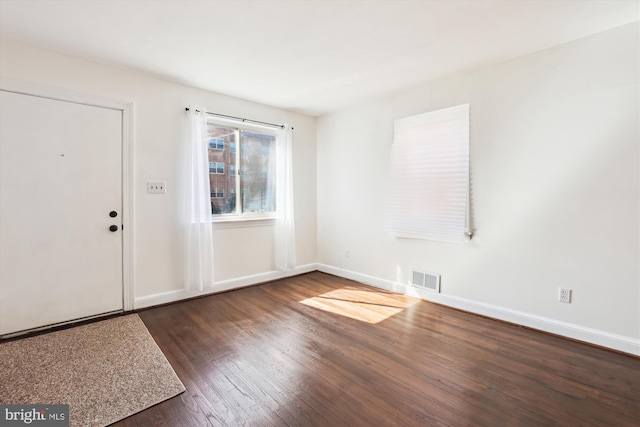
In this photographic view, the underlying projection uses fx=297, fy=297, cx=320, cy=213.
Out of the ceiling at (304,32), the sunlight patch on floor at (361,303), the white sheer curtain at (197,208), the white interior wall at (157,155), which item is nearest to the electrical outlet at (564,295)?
the sunlight patch on floor at (361,303)

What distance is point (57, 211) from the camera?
2758mm

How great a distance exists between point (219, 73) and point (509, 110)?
2924 millimetres

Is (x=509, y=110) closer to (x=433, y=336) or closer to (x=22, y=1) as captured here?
(x=433, y=336)

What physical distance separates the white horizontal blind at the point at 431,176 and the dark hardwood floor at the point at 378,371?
37.6 inches

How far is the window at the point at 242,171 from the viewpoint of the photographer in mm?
3809

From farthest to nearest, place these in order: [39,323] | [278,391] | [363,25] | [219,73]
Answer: [219,73]
[39,323]
[363,25]
[278,391]

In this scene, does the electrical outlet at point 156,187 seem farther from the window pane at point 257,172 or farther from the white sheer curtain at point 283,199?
the white sheer curtain at point 283,199

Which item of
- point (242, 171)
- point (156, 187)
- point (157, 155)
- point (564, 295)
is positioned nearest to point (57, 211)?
point (156, 187)

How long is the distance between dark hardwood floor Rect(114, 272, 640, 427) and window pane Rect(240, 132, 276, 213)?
154 centimetres

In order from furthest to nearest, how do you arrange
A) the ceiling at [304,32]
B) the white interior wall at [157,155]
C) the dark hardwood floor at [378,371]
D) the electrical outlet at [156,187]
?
the electrical outlet at [156,187] → the white interior wall at [157,155] → the ceiling at [304,32] → the dark hardwood floor at [378,371]

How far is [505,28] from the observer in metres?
2.30

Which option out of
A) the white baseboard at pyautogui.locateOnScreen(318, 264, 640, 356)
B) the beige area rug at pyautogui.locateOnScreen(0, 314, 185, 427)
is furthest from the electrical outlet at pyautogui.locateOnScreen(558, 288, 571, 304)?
the beige area rug at pyautogui.locateOnScreen(0, 314, 185, 427)

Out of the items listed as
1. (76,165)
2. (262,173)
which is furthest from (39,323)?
(262,173)

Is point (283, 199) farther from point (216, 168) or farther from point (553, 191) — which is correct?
point (553, 191)
